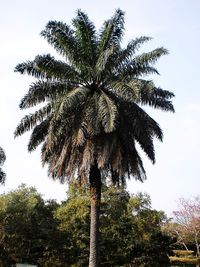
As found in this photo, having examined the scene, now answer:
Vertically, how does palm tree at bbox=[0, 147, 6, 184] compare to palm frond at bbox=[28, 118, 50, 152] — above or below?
above

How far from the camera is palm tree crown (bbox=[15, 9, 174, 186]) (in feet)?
68.4

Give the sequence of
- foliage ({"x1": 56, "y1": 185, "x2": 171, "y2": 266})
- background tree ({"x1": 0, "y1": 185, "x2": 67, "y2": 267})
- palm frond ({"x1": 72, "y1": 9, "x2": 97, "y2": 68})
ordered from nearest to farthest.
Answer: palm frond ({"x1": 72, "y1": 9, "x2": 97, "y2": 68}) < background tree ({"x1": 0, "y1": 185, "x2": 67, "y2": 267}) < foliage ({"x1": 56, "y1": 185, "x2": 171, "y2": 266})

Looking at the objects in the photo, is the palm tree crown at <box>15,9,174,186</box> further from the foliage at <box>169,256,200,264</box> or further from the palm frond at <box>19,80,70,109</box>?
the foliage at <box>169,256,200,264</box>

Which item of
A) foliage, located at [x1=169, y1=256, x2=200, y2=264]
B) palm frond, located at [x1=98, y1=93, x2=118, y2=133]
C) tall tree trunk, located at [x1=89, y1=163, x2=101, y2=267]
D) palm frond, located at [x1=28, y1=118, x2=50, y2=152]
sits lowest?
tall tree trunk, located at [x1=89, y1=163, x2=101, y2=267]

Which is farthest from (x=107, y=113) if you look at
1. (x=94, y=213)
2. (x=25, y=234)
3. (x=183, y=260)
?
(x=183, y=260)

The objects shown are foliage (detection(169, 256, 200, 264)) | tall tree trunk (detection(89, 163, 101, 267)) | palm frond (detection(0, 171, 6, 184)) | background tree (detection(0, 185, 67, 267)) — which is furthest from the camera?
foliage (detection(169, 256, 200, 264))

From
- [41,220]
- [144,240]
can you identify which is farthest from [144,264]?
[41,220]

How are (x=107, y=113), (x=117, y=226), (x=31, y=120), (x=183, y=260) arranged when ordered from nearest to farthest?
1. (x=107, y=113)
2. (x=31, y=120)
3. (x=117, y=226)
4. (x=183, y=260)

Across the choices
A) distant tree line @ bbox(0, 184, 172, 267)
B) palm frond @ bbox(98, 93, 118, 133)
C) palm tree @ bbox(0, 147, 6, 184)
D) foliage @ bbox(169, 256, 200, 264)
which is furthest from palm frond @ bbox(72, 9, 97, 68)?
foliage @ bbox(169, 256, 200, 264)

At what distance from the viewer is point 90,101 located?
21453 mm

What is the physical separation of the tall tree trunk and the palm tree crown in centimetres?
49

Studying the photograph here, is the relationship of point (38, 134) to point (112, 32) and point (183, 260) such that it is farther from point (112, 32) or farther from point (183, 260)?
point (183, 260)

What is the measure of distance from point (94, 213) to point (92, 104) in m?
5.11

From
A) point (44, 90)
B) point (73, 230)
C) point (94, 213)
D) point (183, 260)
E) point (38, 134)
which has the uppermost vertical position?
point (183, 260)
